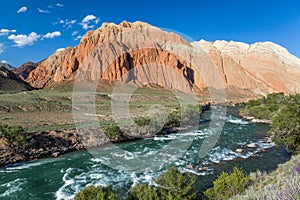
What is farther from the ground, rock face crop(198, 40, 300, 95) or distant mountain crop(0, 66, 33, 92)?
rock face crop(198, 40, 300, 95)

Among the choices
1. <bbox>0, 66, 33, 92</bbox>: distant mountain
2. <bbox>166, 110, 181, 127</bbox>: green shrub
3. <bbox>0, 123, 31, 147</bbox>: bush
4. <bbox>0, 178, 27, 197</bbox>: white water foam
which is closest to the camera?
<bbox>0, 178, 27, 197</bbox>: white water foam

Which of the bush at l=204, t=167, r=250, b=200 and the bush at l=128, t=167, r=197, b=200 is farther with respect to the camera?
the bush at l=204, t=167, r=250, b=200

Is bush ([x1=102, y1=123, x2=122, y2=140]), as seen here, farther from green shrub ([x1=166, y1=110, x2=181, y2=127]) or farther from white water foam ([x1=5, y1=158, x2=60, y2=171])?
green shrub ([x1=166, y1=110, x2=181, y2=127])

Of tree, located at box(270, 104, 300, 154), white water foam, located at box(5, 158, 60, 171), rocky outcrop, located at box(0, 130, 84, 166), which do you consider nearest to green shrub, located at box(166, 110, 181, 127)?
rocky outcrop, located at box(0, 130, 84, 166)

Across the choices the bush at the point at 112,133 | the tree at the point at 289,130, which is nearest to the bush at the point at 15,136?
the bush at the point at 112,133

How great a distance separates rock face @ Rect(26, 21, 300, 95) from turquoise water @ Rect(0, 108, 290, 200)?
93028mm

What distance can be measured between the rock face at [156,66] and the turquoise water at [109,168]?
3663 inches

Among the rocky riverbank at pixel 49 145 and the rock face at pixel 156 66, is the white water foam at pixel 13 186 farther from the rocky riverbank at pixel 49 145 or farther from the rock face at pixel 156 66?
the rock face at pixel 156 66

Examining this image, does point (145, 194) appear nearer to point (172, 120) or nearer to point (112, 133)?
point (112, 133)

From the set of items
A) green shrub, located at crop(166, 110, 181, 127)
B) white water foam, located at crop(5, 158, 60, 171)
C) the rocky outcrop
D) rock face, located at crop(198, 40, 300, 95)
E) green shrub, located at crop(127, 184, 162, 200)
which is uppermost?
rock face, located at crop(198, 40, 300, 95)

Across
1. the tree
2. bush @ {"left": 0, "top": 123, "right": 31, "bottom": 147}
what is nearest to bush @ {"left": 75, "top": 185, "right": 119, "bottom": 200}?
the tree

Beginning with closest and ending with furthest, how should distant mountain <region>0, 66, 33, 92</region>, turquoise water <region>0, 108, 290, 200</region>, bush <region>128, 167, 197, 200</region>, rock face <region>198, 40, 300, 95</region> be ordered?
1. bush <region>128, 167, 197, 200</region>
2. turquoise water <region>0, 108, 290, 200</region>
3. distant mountain <region>0, 66, 33, 92</region>
4. rock face <region>198, 40, 300, 95</region>

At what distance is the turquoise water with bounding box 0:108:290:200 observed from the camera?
20.8 m

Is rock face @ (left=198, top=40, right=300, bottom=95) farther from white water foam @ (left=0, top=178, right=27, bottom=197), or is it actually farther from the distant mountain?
white water foam @ (left=0, top=178, right=27, bottom=197)
